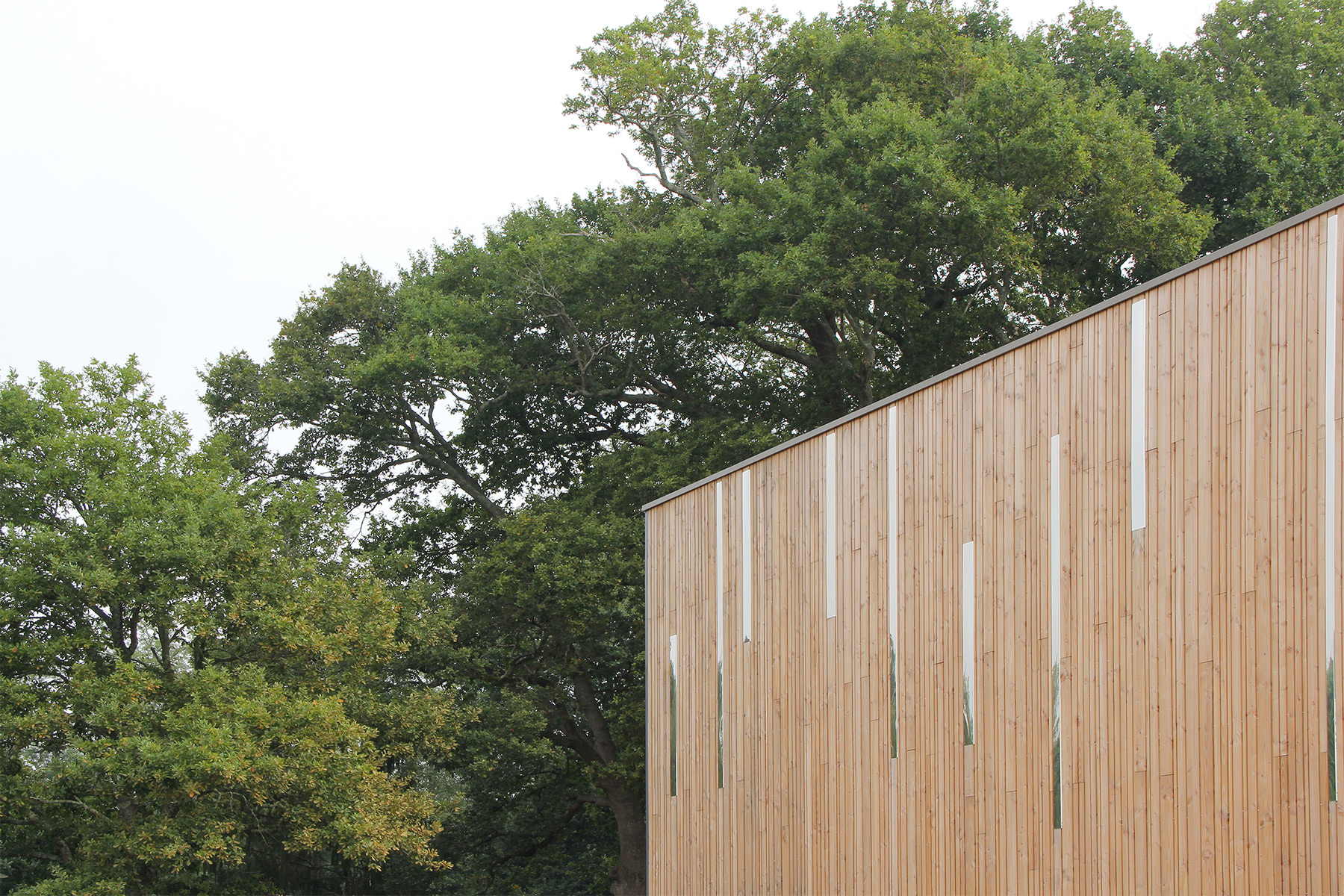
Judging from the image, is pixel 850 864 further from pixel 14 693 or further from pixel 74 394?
pixel 74 394

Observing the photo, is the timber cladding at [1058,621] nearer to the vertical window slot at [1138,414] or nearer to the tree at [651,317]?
the vertical window slot at [1138,414]

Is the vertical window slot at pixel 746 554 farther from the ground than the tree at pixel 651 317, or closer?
closer

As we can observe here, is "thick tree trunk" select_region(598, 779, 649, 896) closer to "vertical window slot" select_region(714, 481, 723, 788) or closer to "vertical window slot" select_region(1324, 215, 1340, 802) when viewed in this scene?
"vertical window slot" select_region(714, 481, 723, 788)

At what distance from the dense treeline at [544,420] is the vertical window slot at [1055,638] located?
8.48 meters

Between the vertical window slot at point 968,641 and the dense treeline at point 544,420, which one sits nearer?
the vertical window slot at point 968,641

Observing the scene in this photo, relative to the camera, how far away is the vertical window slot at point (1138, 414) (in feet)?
20.9

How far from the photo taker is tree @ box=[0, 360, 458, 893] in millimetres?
12844

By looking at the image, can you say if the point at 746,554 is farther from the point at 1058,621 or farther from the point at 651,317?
the point at 651,317

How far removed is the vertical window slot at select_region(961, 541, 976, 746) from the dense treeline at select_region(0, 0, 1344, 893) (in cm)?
810

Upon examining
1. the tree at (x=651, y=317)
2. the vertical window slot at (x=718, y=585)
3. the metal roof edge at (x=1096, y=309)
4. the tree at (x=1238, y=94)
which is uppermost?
the tree at (x=1238, y=94)

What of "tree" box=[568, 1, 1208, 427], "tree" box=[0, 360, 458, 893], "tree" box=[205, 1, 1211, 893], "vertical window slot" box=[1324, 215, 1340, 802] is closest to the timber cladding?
"vertical window slot" box=[1324, 215, 1340, 802]

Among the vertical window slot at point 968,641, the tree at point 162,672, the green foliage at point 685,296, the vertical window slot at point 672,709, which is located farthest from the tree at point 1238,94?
the tree at point 162,672

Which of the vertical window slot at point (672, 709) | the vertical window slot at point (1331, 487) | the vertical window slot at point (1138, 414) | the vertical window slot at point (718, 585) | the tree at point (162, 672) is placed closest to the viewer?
the vertical window slot at point (1331, 487)

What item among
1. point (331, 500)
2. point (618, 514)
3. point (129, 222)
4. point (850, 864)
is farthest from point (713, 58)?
point (129, 222)
